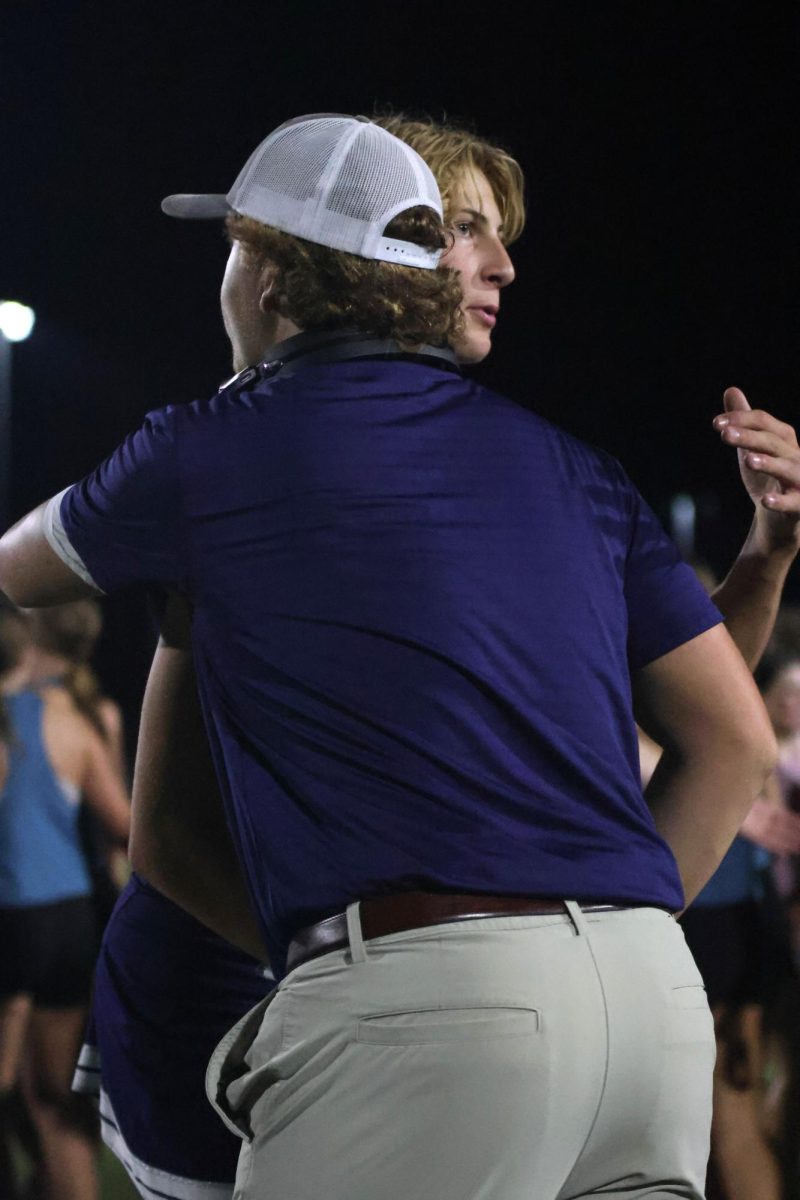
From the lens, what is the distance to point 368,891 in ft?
3.73

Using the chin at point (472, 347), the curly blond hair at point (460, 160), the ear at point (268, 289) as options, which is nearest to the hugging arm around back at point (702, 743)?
the ear at point (268, 289)

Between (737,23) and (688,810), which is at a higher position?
(737,23)

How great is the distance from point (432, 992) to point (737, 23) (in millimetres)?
7132

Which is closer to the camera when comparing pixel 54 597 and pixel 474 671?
pixel 474 671

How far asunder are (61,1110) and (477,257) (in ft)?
9.87

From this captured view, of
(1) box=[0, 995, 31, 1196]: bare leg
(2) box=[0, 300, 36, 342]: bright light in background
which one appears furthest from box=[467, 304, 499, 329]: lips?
(2) box=[0, 300, 36, 342]: bright light in background

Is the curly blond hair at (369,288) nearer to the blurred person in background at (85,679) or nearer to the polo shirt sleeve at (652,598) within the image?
the polo shirt sleeve at (652,598)

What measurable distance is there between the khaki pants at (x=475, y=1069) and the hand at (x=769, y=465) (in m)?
0.70

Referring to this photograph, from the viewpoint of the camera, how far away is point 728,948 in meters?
4.07

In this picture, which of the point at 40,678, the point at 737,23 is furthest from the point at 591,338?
the point at 40,678

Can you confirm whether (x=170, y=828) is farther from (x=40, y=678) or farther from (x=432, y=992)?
(x=40, y=678)

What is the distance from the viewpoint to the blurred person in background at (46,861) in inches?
165

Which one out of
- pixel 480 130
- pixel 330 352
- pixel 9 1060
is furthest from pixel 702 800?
pixel 480 130

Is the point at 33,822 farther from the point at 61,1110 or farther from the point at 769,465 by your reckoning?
the point at 769,465
